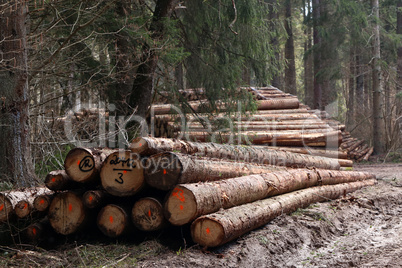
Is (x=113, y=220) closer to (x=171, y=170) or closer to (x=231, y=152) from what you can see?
(x=171, y=170)

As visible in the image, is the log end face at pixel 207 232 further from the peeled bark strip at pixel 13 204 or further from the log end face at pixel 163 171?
the peeled bark strip at pixel 13 204

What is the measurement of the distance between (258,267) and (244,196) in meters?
1.18

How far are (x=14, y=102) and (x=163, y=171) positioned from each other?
110 inches

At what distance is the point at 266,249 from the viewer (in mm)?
4738

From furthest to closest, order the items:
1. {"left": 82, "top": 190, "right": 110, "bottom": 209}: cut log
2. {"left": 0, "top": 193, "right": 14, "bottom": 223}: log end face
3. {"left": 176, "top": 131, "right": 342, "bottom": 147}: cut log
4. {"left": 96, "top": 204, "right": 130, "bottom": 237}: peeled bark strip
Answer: {"left": 176, "top": 131, "right": 342, "bottom": 147}: cut log → {"left": 0, "top": 193, "right": 14, "bottom": 223}: log end face → {"left": 82, "top": 190, "right": 110, "bottom": 209}: cut log → {"left": 96, "top": 204, "right": 130, "bottom": 237}: peeled bark strip

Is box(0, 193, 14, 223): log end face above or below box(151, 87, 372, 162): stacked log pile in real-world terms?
below

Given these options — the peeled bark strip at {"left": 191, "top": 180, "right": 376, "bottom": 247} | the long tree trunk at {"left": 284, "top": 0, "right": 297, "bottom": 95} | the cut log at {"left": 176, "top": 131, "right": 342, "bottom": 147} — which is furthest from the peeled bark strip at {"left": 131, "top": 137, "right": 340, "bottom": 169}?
the long tree trunk at {"left": 284, "top": 0, "right": 297, "bottom": 95}

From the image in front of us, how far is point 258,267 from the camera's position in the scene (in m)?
4.34

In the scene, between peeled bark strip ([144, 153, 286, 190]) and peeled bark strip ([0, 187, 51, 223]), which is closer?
peeled bark strip ([144, 153, 286, 190])

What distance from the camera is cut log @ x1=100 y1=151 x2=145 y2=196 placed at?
4.82 meters

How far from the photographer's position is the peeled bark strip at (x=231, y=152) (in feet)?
16.1

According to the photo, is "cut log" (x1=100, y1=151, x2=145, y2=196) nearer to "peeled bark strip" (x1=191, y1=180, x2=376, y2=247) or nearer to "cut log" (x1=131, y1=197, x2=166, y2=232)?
"cut log" (x1=131, y1=197, x2=166, y2=232)

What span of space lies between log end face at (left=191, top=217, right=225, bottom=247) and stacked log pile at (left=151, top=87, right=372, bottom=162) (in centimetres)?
523

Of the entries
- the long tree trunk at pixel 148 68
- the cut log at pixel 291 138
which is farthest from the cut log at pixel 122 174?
the cut log at pixel 291 138
